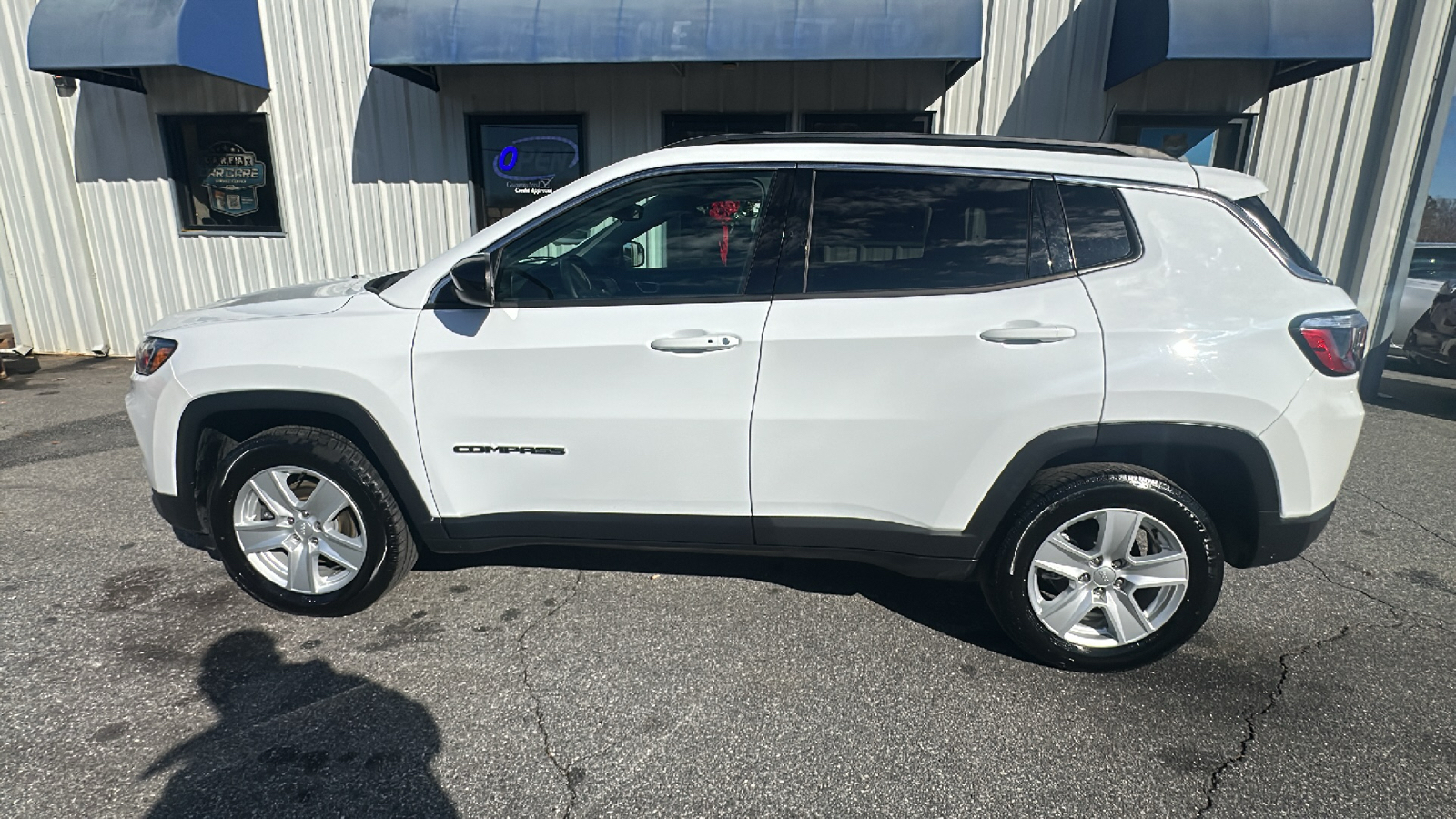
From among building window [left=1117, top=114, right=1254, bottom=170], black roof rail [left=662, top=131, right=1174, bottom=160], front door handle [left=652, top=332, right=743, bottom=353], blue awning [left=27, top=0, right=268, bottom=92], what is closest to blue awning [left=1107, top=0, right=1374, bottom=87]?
building window [left=1117, top=114, right=1254, bottom=170]

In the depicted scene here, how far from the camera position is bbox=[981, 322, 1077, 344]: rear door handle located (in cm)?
244

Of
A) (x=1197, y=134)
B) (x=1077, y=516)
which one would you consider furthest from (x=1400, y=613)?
(x=1197, y=134)

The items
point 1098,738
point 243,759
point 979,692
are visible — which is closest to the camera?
point 243,759

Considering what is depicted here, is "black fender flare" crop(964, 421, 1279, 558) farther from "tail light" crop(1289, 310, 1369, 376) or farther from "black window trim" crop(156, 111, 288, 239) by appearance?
"black window trim" crop(156, 111, 288, 239)

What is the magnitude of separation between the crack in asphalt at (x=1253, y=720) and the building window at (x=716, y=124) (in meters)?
5.71

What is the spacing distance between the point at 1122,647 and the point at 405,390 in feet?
9.29

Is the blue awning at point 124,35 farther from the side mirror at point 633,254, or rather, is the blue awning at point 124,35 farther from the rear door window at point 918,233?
the rear door window at point 918,233

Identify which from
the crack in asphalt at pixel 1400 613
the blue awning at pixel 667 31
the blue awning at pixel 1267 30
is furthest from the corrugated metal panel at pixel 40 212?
the crack in asphalt at pixel 1400 613

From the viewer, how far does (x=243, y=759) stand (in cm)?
222

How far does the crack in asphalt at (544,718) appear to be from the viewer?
212 cm

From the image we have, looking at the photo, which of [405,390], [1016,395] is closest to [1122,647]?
[1016,395]

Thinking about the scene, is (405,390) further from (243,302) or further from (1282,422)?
(1282,422)

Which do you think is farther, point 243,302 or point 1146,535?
point 243,302

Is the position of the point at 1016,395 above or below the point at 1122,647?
above
